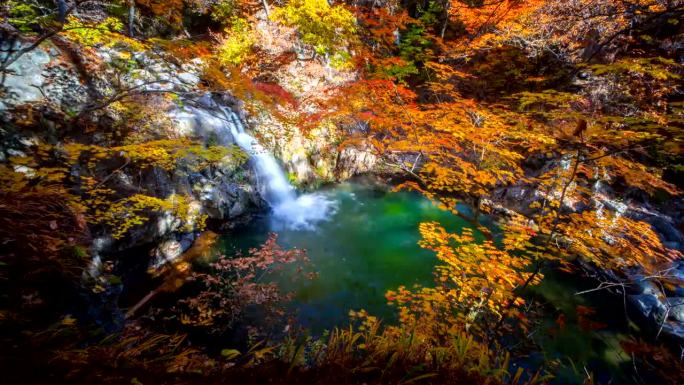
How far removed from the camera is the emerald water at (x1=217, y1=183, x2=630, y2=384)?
6.59m

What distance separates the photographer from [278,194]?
11.9 metres

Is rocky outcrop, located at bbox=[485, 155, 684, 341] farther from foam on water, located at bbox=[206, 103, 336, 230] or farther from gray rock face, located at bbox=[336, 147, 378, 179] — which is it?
foam on water, located at bbox=[206, 103, 336, 230]

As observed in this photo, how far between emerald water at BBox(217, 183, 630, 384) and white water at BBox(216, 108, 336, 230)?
0.89 ft

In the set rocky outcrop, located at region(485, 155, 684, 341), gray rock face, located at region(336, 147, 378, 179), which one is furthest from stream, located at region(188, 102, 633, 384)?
gray rock face, located at region(336, 147, 378, 179)

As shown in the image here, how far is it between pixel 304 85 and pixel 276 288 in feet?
32.8

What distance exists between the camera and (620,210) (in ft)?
31.6

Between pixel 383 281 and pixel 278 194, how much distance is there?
609 cm

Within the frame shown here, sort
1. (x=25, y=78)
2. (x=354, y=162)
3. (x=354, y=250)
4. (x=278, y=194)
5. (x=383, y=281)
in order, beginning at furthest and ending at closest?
1. (x=354, y=162)
2. (x=278, y=194)
3. (x=354, y=250)
4. (x=383, y=281)
5. (x=25, y=78)

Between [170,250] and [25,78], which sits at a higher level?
[25,78]

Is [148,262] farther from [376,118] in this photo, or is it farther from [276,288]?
[376,118]

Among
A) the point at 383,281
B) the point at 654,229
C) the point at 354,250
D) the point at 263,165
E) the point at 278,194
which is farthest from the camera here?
the point at 278,194

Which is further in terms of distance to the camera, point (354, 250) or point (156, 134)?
point (354, 250)

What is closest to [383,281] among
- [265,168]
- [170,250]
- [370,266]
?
[370,266]

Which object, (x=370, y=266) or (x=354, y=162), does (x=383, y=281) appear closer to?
(x=370, y=266)
